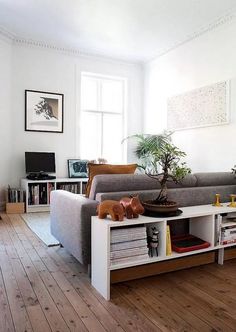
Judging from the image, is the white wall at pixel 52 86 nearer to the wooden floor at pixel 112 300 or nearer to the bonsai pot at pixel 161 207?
the wooden floor at pixel 112 300

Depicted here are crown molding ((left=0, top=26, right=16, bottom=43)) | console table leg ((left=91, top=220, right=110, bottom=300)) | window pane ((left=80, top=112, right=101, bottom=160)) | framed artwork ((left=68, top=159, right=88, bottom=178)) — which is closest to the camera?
console table leg ((left=91, top=220, right=110, bottom=300))

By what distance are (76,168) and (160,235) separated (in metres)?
3.51

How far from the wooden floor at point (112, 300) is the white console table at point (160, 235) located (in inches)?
5.3

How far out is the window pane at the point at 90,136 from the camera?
18.8 ft

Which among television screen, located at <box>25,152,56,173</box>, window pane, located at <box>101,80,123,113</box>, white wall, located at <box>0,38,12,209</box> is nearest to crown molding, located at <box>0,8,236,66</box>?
white wall, located at <box>0,38,12,209</box>

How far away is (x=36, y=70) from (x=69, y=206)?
3.60 metres

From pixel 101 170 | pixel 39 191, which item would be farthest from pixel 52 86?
pixel 101 170

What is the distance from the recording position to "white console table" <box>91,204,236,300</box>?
6.08 feet

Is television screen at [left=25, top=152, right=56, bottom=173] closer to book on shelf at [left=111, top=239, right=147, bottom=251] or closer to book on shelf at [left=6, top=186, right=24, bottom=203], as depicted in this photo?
book on shelf at [left=6, top=186, right=24, bottom=203]

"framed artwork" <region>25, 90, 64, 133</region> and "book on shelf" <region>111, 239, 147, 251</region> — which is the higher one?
"framed artwork" <region>25, 90, 64, 133</region>

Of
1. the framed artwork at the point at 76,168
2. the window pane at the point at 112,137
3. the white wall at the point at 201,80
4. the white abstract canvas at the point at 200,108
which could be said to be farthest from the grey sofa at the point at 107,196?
the window pane at the point at 112,137

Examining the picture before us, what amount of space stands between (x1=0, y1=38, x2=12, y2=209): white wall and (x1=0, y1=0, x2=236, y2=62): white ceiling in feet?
1.21

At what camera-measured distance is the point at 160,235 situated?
83.0 inches

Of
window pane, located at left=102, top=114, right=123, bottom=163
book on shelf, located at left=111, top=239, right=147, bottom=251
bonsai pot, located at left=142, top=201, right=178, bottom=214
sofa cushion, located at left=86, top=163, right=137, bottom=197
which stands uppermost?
window pane, located at left=102, top=114, right=123, bottom=163
